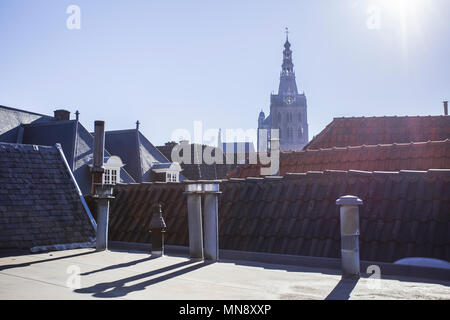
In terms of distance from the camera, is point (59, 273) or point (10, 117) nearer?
point (59, 273)

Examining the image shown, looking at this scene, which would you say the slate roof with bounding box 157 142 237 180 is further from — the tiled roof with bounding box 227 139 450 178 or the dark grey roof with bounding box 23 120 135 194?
the tiled roof with bounding box 227 139 450 178

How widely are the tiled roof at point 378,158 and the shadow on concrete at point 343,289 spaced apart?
7.31 m

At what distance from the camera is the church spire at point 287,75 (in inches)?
4513

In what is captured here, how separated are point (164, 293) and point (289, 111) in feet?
363

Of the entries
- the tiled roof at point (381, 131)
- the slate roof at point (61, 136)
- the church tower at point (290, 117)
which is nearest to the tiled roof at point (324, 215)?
the tiled roof at point (381, 131)

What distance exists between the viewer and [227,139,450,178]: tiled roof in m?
11.2

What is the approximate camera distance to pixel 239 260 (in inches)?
280

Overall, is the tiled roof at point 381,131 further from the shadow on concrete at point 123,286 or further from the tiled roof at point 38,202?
the shadow on concrete at point 123,286

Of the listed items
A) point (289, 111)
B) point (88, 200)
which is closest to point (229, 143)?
point (289, 111)

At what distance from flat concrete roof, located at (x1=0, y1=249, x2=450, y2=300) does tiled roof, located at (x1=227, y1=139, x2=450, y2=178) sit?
6851 millimetres

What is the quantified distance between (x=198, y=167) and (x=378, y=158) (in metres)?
25.0

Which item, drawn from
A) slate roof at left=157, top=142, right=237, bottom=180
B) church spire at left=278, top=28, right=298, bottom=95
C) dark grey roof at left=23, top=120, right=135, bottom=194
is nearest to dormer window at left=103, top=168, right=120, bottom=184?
dark grey roof at left=23, top=120, right=135, bottom=194

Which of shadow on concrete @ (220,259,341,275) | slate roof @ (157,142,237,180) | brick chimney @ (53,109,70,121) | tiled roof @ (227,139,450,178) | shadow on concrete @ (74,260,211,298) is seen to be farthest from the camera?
slate roof @ (157,142,237,180)
